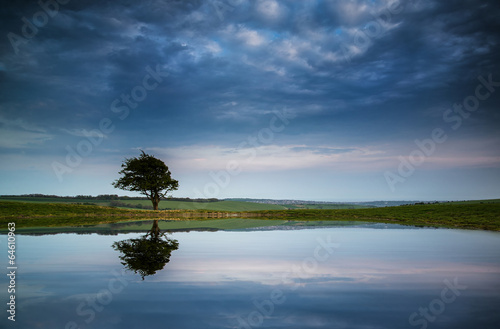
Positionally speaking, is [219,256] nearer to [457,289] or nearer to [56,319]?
[56,319]

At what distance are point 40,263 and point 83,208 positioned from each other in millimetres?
50709

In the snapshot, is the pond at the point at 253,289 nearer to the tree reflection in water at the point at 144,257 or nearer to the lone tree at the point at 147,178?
the tree reflection in water at the point at 144,257

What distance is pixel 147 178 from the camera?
75.6 meters

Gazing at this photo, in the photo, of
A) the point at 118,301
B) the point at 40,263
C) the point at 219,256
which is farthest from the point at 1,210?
the point at 118,301

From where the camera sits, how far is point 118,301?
30.2 feet

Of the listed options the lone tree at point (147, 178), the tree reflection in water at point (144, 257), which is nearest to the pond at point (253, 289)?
the tree reflection in water at point (144, 257)

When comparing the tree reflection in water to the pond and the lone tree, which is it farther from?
the lone tree

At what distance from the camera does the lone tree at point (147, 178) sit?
246 ft

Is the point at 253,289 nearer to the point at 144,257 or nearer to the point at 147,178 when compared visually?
the point at 144,257

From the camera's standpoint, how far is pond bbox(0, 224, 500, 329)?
7918 millimetres

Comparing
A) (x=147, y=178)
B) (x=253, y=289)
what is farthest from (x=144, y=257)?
(x=147, y=178)

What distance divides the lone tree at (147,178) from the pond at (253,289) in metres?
58.4

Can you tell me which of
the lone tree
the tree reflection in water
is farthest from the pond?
the lone tree

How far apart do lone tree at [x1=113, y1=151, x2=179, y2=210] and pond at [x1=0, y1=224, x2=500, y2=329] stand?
58.4 m
